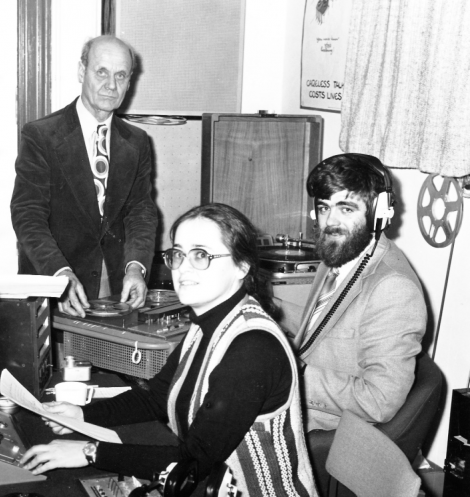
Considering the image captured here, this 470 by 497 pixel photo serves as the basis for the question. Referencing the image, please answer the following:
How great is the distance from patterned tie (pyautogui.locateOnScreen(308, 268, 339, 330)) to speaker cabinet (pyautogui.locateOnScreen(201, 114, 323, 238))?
1.37 m

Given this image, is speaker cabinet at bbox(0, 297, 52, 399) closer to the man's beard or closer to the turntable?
the man's beard

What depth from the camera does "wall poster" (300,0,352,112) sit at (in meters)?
3.88

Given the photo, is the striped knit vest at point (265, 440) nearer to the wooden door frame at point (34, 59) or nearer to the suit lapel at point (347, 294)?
the suit lapel at point (347, 294)

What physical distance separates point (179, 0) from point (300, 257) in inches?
57.9

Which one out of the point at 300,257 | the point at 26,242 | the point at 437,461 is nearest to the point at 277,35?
the point at 300,257

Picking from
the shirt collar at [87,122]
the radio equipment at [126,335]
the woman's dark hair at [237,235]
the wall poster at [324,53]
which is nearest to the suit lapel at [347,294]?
the radio equipment at [126,335]

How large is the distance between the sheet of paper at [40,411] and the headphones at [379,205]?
1076 mm

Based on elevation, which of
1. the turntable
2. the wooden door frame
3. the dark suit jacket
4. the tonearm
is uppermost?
the wooden door frame

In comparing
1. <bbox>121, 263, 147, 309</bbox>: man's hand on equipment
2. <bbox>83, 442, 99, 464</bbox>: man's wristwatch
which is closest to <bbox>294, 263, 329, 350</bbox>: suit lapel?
<bbox>121, 263, 147, 309</bbox>: man's hand on equipment

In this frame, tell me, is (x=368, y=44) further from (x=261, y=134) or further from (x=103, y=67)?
(x=103, y=67)

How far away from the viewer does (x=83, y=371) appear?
2.22m

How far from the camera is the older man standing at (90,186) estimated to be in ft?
10.1

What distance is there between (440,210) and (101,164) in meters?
1.45

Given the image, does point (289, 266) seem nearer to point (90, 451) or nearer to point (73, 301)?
point (73, 301)
